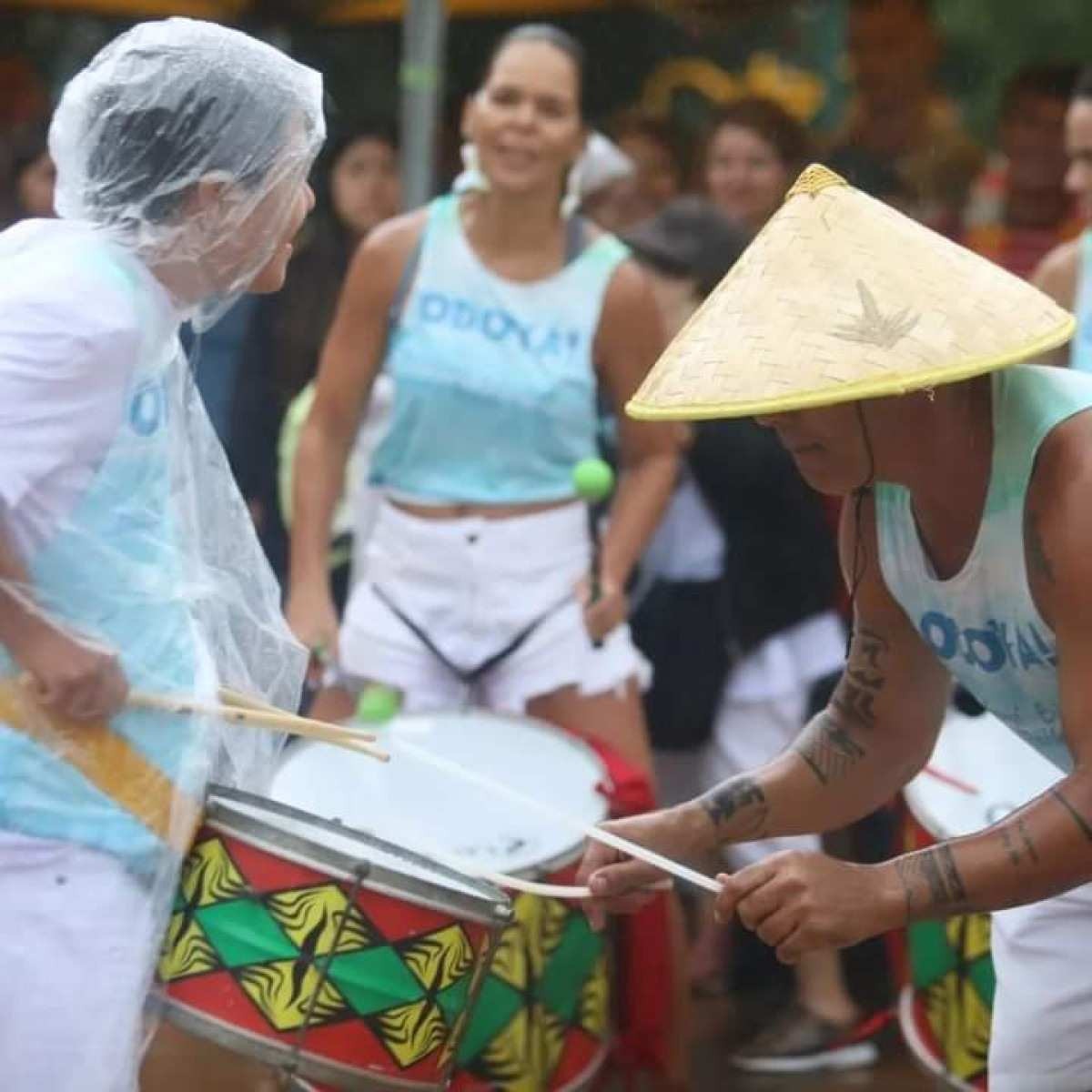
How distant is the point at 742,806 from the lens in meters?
2.99

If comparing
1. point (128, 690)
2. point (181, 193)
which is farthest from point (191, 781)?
point (181, 193)

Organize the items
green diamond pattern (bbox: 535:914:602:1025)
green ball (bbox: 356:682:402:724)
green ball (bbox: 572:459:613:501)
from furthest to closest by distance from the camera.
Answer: green ball (bbox: 572:459:613:501) < green ball (bbox: 356:682:402:724) < green diamond pattern (bbox: 535:914:602:1025)

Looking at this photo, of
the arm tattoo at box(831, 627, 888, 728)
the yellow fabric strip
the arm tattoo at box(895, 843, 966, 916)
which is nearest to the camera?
the arm tattoo at box(895, 843, 966, 916)

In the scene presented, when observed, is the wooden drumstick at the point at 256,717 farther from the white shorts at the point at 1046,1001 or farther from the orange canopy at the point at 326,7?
the orange canopy at the point at 326,7

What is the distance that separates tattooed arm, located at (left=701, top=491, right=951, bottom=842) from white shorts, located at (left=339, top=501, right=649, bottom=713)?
1484 mm

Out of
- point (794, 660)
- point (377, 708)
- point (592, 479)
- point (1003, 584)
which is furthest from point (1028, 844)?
point (794, 660)

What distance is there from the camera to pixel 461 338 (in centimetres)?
454

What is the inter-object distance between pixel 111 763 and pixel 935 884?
960mm

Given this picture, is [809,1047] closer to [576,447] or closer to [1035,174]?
[576,447]

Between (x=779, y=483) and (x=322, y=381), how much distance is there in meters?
1.05

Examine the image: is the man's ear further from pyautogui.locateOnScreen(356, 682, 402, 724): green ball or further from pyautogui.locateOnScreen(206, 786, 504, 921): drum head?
pyautogui.locateOnScreen(356, 682, 402, 724): green ball

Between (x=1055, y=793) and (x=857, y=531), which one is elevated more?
(x=857, y=531)

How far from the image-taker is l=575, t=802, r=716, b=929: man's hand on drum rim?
2.92 meters

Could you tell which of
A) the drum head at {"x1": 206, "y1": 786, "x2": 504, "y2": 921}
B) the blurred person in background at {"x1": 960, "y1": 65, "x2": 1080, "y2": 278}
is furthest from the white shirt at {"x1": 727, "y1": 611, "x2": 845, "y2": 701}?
the drum head at {"x1": 206, "y1": 786, "x2": 504, "y2": 921}
